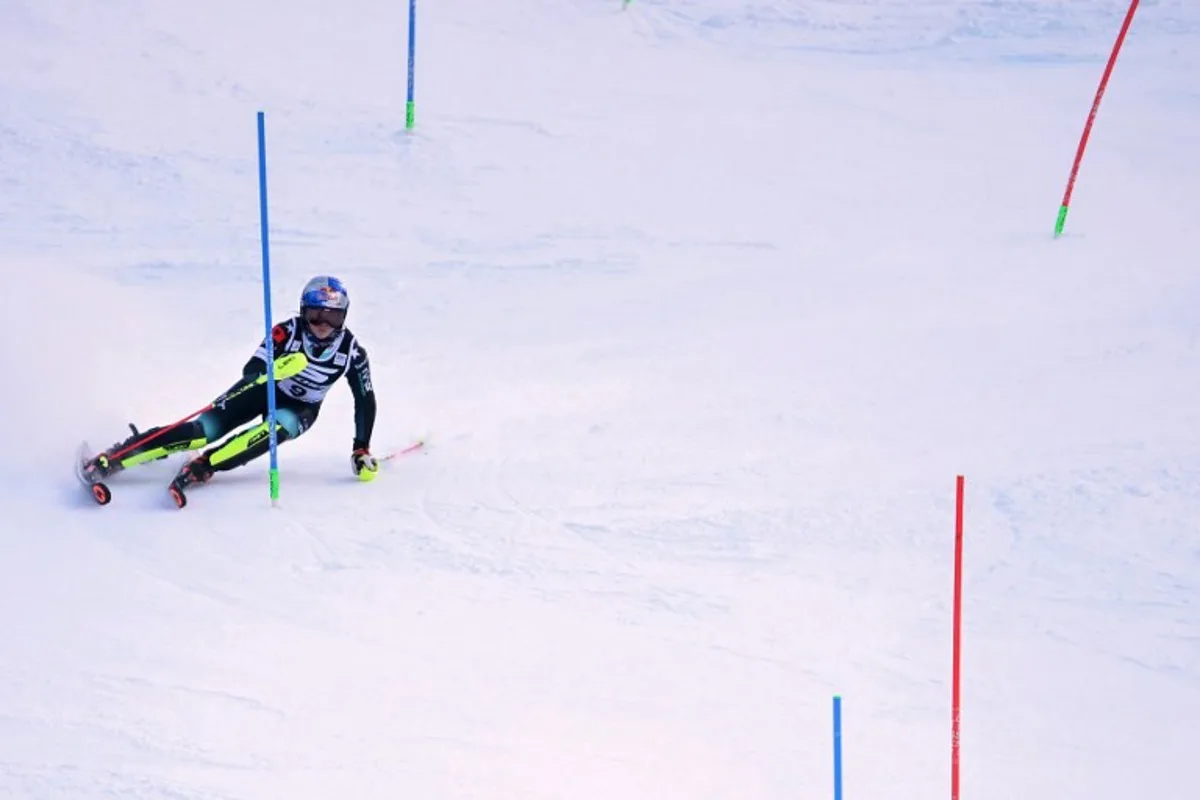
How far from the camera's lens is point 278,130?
12.0m

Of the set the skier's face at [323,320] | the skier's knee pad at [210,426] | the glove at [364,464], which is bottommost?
the glove at [364,464]

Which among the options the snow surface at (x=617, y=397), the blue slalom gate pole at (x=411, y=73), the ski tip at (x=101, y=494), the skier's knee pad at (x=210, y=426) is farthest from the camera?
the blue slalom gate pole at (x=411, y=73)

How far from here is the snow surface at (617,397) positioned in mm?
5508

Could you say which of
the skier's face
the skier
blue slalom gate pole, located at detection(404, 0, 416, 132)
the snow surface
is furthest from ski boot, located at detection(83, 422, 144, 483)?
blue slalom gate pole, located at detection(404, 0, 416, 132)

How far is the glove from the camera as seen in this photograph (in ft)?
24.4

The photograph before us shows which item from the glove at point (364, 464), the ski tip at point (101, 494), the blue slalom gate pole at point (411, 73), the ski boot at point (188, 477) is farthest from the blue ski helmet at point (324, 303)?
the blue slalom gate pole at point (411, 73)

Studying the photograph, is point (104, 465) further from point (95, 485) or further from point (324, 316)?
point (324, 316)

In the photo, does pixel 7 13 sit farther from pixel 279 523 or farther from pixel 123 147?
pixel 279 523

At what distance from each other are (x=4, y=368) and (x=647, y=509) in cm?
345

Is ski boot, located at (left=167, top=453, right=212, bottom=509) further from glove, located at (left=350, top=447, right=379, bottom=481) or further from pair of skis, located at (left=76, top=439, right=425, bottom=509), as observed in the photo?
glove, located at (left=350, top=447, right=379, bottom=481)

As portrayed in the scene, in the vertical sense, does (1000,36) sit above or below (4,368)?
above

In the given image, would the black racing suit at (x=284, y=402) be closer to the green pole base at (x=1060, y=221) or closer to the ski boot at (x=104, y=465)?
the ski boot at (x=104, y=465)

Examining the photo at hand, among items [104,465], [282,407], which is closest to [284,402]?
[282,407]

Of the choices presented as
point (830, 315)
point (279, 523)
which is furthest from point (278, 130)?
point (279, 523)
